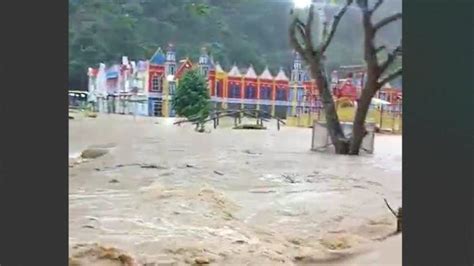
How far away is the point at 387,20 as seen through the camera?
1.24m

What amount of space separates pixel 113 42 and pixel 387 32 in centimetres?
66

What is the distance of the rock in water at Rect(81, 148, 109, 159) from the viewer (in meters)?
1.20

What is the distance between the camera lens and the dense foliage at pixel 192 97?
4.05ft

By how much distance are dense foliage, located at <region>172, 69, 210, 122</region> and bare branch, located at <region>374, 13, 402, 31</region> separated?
0.44 meters

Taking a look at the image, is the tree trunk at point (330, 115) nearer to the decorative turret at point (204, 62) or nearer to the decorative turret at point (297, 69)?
the decorative turret at point (297, 69)

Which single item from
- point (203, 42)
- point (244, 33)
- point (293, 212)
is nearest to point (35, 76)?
point (203, 42)

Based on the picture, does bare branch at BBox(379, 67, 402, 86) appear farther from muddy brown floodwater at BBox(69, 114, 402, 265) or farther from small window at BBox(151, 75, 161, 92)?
small window at BBox(151, 75, 161, 92)

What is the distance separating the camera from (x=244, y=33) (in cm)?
125

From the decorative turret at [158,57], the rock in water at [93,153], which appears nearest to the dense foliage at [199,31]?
the decorative turret at [158,57]

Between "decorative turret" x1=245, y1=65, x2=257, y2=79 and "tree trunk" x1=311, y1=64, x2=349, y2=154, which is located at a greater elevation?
"decorative turret" x1=245, y1=65, x2=257, y2=79

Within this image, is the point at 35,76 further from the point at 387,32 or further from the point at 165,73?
the point at 387,32

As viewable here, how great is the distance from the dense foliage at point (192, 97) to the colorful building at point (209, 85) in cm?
1

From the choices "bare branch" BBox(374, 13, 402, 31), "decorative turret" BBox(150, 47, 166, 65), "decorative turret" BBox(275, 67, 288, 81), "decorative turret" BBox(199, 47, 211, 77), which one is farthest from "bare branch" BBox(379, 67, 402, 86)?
"decorative turret" BBox(150, 47, 166, 65)

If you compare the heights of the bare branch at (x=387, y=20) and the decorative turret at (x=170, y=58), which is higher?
the bare branch at (x=387, y=20)
